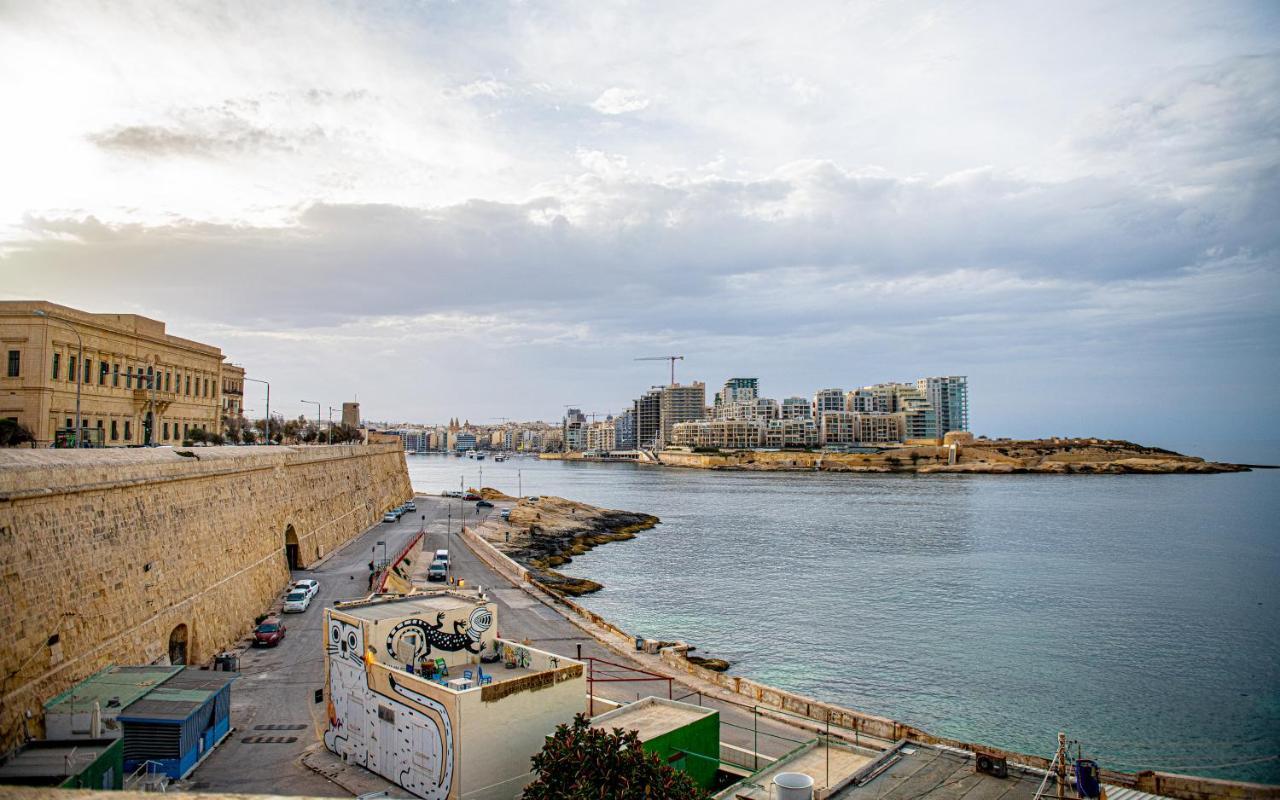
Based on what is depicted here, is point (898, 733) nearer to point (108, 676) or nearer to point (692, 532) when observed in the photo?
point (108, 676)

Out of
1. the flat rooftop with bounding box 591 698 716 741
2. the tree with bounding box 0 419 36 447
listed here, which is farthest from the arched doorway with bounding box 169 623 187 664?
the flat rooftop with bounding box 591 698 716 741

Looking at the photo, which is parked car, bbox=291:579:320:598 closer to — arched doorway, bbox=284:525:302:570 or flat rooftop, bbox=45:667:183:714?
arched doorway, bbox=284:525:302:570

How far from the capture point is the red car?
22.9 m

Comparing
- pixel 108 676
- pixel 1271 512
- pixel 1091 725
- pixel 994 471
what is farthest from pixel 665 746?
pixel 994 471

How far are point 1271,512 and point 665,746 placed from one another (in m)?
96.8

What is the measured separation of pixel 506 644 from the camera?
573 inches

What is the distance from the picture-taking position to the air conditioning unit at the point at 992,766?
10797 mm

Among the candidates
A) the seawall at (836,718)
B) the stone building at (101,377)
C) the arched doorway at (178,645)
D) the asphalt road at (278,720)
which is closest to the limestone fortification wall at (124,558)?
the arched doorway at (178,645)

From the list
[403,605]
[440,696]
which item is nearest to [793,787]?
[440,696]

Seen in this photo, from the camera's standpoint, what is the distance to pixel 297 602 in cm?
2752

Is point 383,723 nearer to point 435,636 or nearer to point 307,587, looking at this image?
point 435,636

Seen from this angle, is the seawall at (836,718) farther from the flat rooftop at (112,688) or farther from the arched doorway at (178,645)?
the flat rooftop at (112,688)

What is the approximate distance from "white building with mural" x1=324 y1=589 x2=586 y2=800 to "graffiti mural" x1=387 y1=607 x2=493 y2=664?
0.7 inches

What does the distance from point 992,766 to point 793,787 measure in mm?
3234
